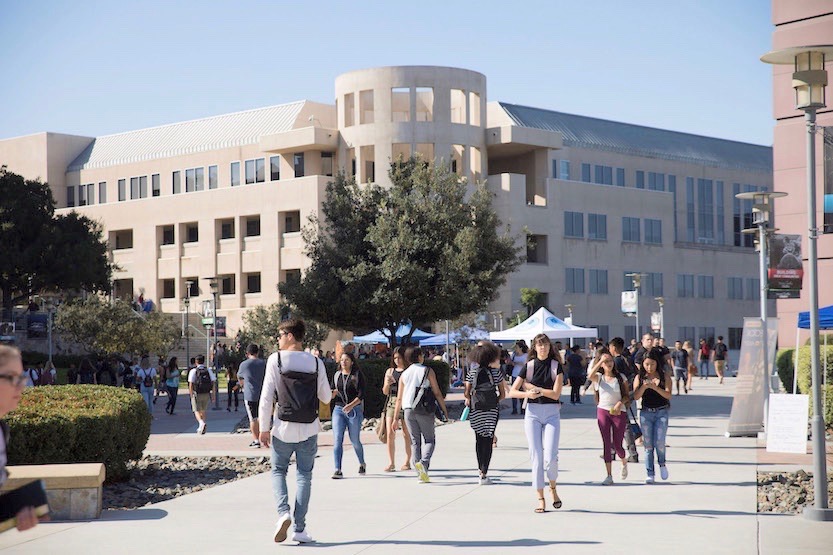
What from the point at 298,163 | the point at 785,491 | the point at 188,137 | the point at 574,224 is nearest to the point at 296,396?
the point at 785,491

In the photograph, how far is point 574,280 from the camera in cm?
7412

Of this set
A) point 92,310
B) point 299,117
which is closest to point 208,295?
point 299,117

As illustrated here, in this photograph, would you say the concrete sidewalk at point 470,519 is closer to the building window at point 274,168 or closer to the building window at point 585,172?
the building window at point 274,168

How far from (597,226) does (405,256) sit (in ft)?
153

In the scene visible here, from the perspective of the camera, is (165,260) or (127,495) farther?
(165,260)

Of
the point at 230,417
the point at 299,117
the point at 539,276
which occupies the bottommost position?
the point at 230,417

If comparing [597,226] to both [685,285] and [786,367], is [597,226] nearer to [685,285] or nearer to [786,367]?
[685,285]

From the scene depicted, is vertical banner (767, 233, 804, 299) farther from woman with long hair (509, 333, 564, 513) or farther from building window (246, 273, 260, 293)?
building window (246, 273, 260, 293)

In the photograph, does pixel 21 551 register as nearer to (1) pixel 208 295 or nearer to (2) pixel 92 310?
(2) pixel 92 310

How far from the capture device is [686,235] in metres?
84.8

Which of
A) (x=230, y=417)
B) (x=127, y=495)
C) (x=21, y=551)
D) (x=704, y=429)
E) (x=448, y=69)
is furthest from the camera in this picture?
(x=448, y=69)

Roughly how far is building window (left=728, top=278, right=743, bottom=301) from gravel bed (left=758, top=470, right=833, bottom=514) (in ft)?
244

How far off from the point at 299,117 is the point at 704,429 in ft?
175

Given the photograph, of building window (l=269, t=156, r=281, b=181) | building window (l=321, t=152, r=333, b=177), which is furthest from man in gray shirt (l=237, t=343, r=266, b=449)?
building window (l=269, t=156, r=281, b=181)
